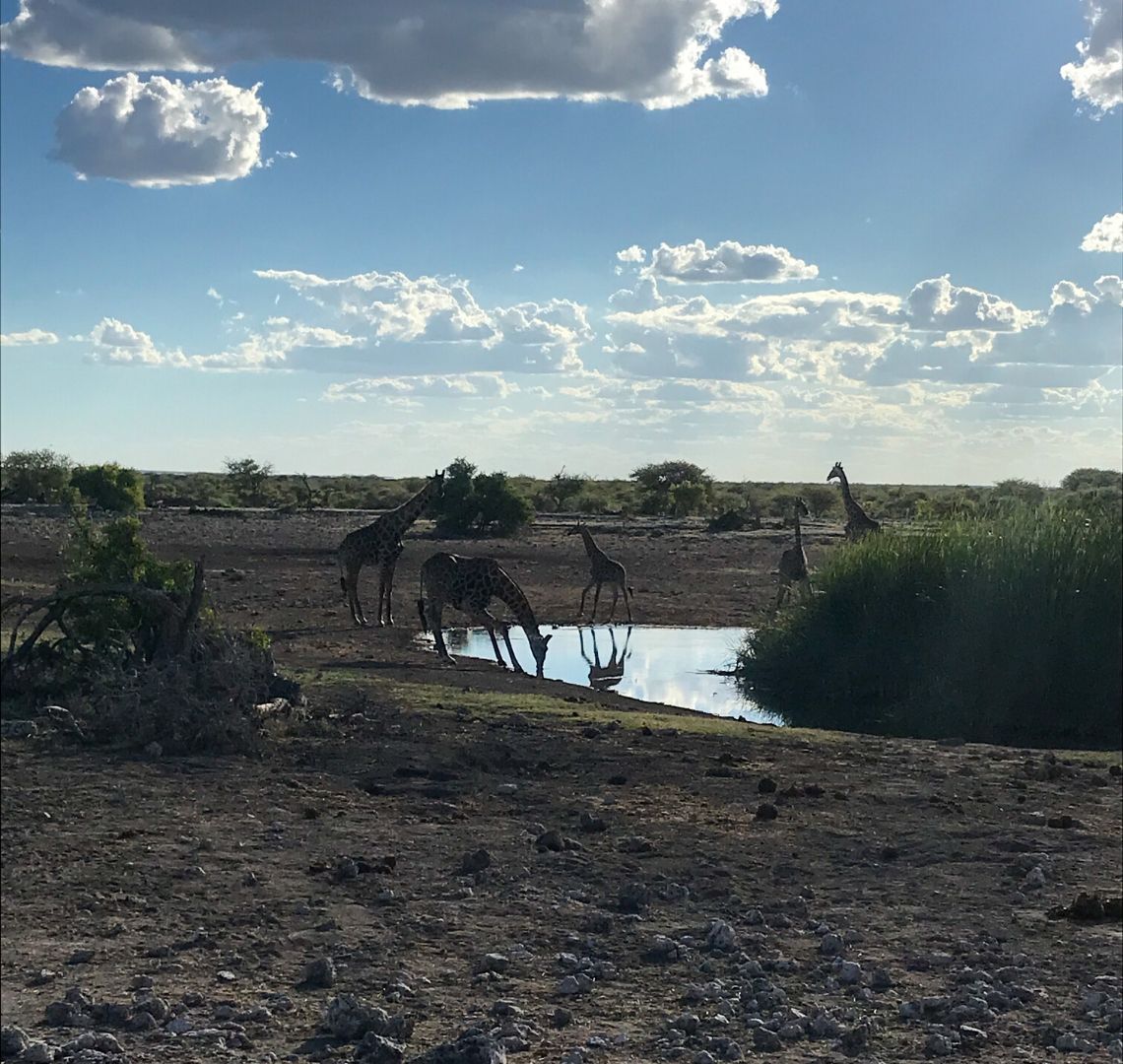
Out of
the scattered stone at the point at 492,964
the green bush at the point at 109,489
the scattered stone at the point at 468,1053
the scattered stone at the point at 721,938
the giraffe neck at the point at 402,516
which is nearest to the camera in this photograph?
the scattered stone at the point at 468,1053

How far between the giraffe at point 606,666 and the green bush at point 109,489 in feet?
103

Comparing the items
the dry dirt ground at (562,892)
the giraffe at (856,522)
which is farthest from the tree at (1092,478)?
the dry dirt ground at (562,892)

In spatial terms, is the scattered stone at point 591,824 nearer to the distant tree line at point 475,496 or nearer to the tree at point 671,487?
the distant tree line at point 475,496

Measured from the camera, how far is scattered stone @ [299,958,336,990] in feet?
22.9

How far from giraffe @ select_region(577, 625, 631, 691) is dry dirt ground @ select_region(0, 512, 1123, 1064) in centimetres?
513

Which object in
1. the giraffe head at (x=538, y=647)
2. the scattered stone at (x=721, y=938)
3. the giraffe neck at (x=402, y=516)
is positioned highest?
the giraffe neck at (x=402, y=516)

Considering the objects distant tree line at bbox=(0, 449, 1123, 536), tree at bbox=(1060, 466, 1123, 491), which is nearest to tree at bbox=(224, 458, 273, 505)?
distant tree line at bbox=(0, 449, 1123, 536)

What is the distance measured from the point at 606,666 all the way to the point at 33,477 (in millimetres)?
45408

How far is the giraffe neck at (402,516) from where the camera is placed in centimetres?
2422

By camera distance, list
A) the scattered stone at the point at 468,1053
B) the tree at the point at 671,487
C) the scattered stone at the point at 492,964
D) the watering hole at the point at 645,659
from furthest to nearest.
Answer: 1. the tree at the point at 671,487
2. the watering hole at the point at 645,659
3. the scattered stone at the point at 492,964
4. the scattered stone at the point at 468,1053

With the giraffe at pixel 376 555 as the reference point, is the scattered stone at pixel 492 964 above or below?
below

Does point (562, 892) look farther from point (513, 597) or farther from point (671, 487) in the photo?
point (671, 487)

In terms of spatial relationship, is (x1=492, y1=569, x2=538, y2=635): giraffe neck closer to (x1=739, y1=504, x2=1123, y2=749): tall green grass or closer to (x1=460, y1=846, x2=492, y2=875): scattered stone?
(x1=739, y1=504, x2=1123, y2=749): tall green grass

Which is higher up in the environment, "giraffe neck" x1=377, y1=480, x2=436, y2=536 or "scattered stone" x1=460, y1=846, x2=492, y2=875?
"giraffe neck" x1=377, y1=480, x2=436, y2=536
